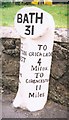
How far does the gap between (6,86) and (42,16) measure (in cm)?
89

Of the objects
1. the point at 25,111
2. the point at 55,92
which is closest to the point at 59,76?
the point at 55,92

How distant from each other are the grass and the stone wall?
91 mm

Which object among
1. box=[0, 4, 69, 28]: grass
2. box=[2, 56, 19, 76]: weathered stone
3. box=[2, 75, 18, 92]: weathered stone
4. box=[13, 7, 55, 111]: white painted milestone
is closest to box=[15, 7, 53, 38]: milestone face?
box=[13, 7, 55, 111]: white painted milestone

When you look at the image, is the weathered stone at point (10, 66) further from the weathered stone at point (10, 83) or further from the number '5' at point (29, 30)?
the number '5' at point (29, 30)

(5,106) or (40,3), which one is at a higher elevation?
(40,3)

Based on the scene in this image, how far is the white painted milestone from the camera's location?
11.7ft

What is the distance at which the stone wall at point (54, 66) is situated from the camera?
3736 millimetres

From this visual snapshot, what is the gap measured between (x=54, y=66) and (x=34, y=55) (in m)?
0.27

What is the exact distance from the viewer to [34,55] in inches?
144

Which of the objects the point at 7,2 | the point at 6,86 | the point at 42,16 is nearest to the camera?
the point at 42,16

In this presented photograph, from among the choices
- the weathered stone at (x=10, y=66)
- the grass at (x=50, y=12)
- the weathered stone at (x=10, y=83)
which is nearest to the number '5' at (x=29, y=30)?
the grass at (x=50, y=12)

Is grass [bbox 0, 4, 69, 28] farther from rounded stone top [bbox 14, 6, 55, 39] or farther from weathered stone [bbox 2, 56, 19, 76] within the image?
weathered stone [bbox 2, 56, 19, 76]

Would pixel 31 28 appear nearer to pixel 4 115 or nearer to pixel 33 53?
pixel 33 53

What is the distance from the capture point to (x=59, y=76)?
150 inches
